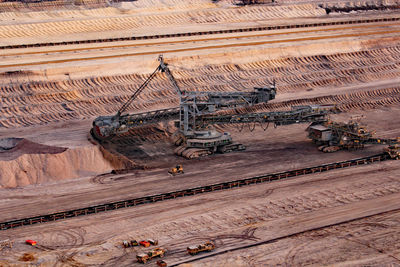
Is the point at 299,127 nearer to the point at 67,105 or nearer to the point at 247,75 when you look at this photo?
the point at 247,75

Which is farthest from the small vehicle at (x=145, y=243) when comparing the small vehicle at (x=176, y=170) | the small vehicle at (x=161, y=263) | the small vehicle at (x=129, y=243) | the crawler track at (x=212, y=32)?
the crawler track at (x=212, y=32)

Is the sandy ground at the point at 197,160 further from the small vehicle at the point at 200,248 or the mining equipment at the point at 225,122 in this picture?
the mining equipment at the point at 225,122

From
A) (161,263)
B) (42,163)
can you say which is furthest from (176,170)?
(161,263)

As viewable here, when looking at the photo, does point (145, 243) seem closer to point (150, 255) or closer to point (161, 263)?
point (150, 255)

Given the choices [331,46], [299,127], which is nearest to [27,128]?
[299,127]

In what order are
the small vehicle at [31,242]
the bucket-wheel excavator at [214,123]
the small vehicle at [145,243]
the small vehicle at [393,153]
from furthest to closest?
the bucket-wheel excavator at [214,123] → the small vehicle at [393,153] → the small vehicle at [31,242] → the small vehicle at [145,243]

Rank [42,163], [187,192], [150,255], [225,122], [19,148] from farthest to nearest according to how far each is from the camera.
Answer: [225,122]
[19,148]
[42,163]
[187,192]
[150,255]

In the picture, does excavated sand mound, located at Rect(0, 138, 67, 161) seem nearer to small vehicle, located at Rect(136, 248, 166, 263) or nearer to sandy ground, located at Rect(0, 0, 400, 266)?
sandy ground, located at Rect(0, 0, 400, 266)
